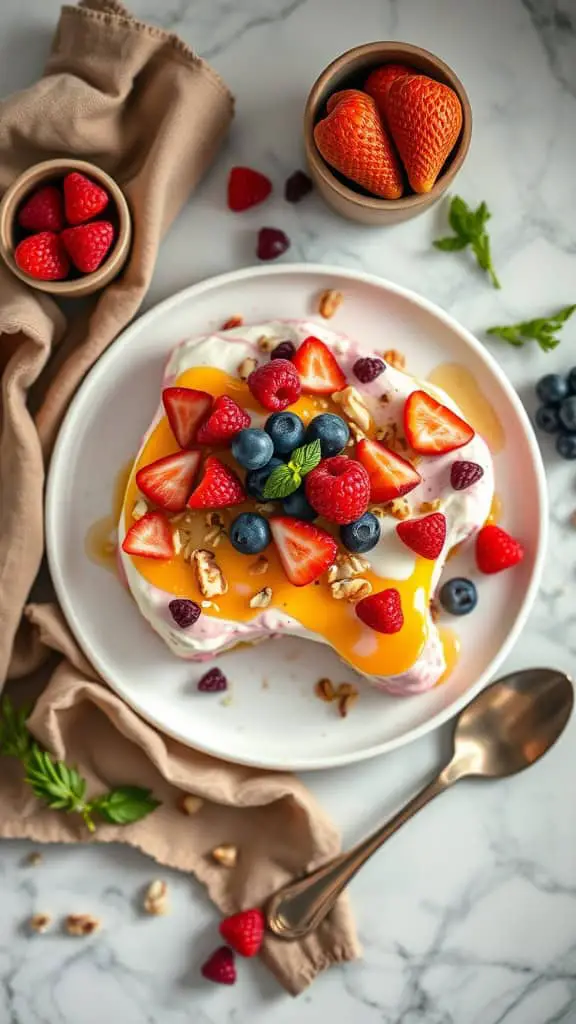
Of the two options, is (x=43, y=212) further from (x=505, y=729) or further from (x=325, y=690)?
(x=505, y=729)

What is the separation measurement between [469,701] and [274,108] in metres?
1.65

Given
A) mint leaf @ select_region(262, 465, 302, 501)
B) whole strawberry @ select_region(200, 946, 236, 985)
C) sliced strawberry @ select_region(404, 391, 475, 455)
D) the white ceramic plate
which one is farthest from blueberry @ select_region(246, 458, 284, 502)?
whole strawberry @ select_region(200, 946, 236, 985)

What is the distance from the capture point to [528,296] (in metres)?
2.64

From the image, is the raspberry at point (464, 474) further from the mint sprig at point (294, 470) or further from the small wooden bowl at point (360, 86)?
the small wooden bowl at point (360, 86)

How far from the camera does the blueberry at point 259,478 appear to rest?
226 cm

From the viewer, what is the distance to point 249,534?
226cm

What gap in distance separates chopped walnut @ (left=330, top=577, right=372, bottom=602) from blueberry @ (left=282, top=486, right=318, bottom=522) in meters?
0.18

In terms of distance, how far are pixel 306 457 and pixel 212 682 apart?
0.70m

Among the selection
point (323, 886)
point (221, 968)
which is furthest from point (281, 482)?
point (221, 968)

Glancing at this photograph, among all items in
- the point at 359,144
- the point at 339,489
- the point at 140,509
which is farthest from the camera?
the point at 140,509

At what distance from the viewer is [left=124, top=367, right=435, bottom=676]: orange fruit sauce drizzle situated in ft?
7.74

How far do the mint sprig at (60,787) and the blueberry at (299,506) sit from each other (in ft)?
2.92

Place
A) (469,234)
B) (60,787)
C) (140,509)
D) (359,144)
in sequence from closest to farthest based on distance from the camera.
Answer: (359,144)
(140,509)
(60,787)
(469,234)

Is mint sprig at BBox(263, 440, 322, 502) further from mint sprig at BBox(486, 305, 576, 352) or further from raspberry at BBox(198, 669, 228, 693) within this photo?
mint sprig at BBox(486, 305, 576, 352)
